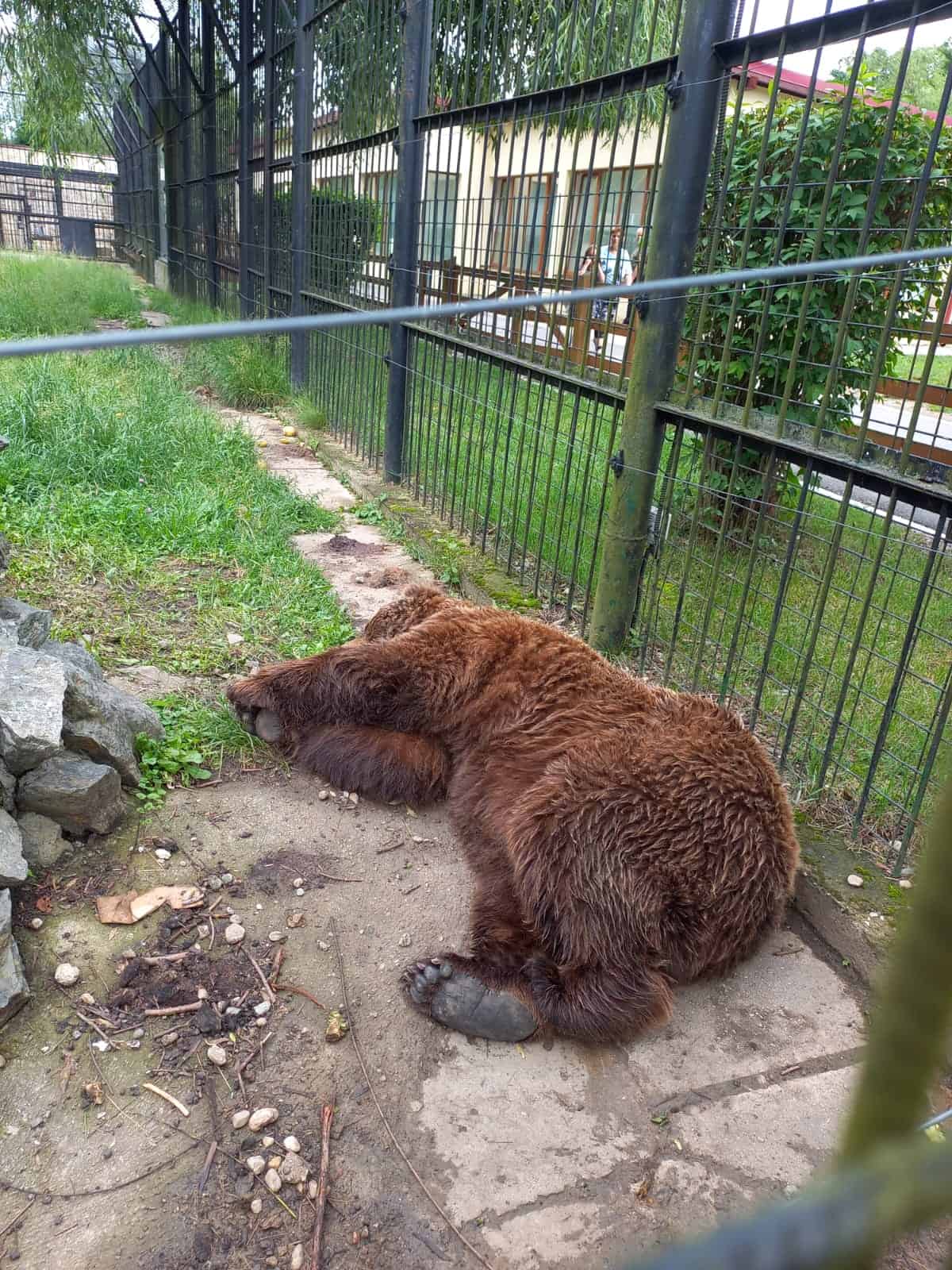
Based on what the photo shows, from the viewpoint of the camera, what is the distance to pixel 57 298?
1605cm

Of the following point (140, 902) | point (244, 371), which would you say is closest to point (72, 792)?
point (140, 902)

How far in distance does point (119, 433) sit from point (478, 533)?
3144mm

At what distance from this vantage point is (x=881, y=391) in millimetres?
4645

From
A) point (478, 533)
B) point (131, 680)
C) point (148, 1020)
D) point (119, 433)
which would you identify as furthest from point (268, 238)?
point (148, 1020)

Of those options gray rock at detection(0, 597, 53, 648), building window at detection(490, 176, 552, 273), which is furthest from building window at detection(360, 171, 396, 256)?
gray rock at detection(0, 597, 53, 648)

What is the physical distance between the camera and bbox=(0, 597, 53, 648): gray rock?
12.1 ft

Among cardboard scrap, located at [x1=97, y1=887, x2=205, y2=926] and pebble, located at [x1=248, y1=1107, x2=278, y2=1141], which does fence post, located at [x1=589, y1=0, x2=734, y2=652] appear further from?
pebble, located at [x1=248, y1=1107, x2=278, y2=1141]

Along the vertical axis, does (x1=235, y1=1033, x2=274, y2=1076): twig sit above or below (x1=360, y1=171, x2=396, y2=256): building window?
below

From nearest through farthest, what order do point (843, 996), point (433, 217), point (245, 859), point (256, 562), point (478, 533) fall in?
point (843, 996) < point (245, 859) < point (256, 562) < point (478, 533) < point (433, 217)

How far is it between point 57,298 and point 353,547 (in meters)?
12.5

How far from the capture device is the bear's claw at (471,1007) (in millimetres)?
2656

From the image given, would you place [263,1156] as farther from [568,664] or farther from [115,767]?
[568,664]

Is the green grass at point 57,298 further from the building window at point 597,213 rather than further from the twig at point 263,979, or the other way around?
the twig at point 263,979

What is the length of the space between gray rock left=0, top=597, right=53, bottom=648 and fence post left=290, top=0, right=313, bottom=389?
691 centimetres
